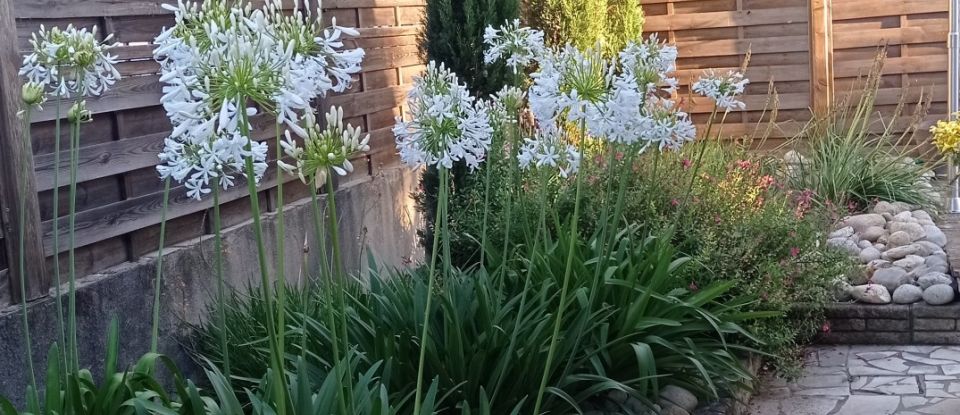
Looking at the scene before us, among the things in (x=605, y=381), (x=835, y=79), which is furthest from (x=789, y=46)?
(x=605, y=381)

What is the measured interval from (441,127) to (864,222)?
539 cm

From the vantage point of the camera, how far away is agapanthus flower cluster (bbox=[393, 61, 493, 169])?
108 inches

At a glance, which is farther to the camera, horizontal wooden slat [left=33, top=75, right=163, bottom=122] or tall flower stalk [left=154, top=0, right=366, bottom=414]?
horizontal wooden slat [left=33, top=75, right=163, bottom=122]

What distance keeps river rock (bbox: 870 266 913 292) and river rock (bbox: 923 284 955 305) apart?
0.82 ft

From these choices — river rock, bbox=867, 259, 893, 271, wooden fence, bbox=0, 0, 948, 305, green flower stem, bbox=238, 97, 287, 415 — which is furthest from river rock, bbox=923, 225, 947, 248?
green flower stem, bbox=238, 97, 287, 415

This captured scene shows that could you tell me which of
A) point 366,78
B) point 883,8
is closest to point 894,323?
point 366,78

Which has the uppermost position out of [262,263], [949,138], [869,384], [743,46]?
[262,263]

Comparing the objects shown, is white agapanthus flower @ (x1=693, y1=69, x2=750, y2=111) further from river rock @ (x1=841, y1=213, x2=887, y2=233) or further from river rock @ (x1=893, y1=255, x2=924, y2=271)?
river rock @ (x1=841, y1=213, x2=887, y2=233)

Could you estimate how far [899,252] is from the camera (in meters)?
6.54

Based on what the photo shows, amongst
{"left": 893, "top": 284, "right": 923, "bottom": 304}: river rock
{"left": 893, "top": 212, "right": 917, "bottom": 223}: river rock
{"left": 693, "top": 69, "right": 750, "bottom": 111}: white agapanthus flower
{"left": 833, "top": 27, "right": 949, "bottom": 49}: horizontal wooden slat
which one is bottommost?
{"left": 893, "top": 284, "right": 923, "bottom": 304}: river rock

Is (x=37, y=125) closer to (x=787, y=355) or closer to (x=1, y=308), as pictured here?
(x=1, y=308)

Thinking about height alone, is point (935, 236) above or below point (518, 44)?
below

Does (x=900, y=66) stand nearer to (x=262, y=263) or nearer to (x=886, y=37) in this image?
(x=886, y=37)

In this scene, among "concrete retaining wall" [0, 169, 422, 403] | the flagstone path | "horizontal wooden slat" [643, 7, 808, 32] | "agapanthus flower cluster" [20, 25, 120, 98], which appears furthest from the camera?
"horizontal wooden slat" [643, 7, 808, 32]
